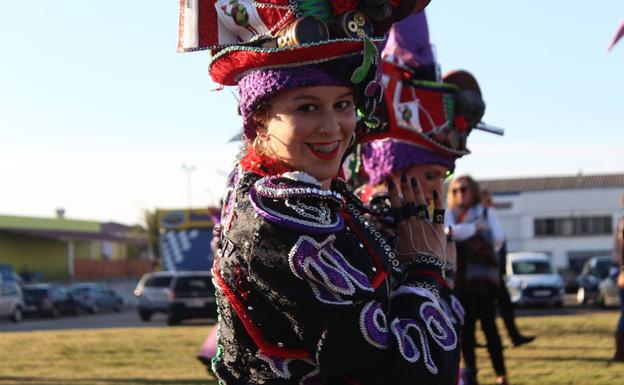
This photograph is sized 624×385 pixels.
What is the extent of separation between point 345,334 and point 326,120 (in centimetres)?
57

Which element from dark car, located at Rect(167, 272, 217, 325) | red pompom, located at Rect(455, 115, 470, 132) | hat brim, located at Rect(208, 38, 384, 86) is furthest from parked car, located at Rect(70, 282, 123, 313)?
hat brim, located at Rect(208, 38, 384, 86)

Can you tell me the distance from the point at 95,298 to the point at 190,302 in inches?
597

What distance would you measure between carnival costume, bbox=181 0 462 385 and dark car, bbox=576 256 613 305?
2402 cm

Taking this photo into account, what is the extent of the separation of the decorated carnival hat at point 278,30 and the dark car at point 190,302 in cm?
2176

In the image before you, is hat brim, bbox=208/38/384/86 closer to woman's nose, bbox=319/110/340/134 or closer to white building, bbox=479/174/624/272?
woman's nose, bbox=319/110/340/134

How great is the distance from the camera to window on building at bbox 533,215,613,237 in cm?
6119

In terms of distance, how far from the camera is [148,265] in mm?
68125

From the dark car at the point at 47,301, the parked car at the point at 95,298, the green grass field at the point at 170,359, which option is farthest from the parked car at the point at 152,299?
the green grass field at the point at 170,359

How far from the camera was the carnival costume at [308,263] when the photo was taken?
236cm

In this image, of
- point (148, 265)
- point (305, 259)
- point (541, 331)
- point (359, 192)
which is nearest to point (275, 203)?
point (305, 259)

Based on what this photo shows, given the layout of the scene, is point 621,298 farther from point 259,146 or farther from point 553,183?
point 553,183

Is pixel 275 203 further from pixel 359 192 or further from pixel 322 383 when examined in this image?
pixel 359 192

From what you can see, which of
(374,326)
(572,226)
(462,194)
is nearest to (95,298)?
(462,194)

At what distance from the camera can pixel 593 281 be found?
27953mm
